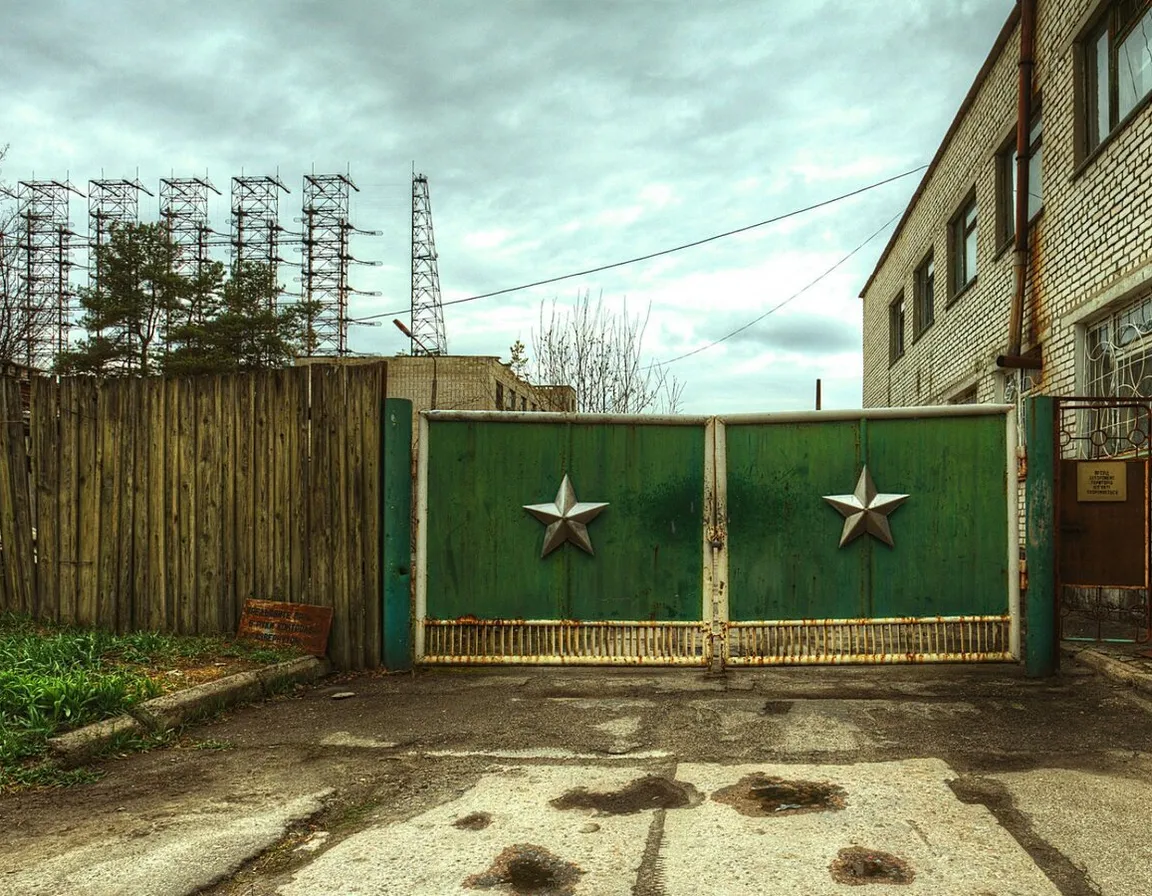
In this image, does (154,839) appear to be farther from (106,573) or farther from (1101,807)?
(106,573)

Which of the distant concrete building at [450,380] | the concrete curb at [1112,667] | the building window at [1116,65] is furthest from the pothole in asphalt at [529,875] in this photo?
the distant concrete building at [450,380]

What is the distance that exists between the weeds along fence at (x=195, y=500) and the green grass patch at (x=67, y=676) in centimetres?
36

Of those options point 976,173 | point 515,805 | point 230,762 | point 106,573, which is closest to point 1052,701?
point 515,805

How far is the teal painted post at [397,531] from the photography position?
6699 millimetres

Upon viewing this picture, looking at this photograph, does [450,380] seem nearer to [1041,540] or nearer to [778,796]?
[1041,540]

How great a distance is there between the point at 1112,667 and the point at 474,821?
4.69 meters

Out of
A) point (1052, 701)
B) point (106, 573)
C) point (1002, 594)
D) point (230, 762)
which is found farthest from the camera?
point (106, 573)

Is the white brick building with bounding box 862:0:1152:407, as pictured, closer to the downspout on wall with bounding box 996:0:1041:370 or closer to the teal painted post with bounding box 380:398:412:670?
the downspout on wall with bounding box 996:0:1041:370

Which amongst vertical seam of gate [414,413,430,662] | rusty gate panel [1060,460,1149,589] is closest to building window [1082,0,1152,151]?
rusty gate panel [1060,460,1149,589]

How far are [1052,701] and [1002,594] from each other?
1096mm

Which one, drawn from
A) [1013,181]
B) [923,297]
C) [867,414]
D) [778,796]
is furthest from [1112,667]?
[923,297]

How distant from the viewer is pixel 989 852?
308cm

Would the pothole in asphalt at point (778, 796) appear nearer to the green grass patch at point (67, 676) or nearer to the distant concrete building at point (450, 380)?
the green grass patch at point (67, 676)

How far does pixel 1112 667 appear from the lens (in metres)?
6.08
